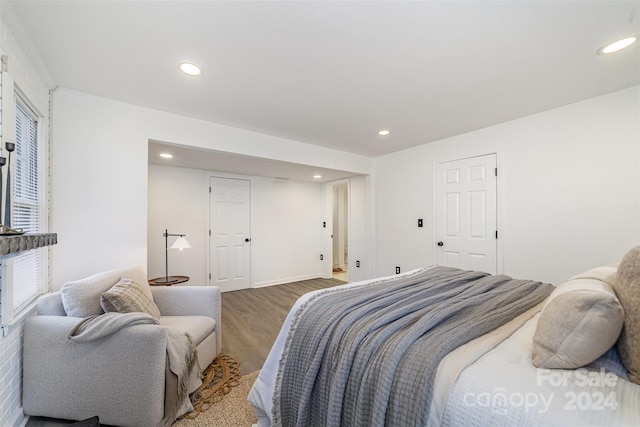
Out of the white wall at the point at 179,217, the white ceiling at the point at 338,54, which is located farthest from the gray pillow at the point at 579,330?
the white wall at the point at 179,217

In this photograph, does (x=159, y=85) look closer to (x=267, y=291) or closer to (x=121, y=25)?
(x=121, y=25)

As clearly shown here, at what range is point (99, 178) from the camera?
2.29 meters

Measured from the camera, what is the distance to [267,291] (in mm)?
4707

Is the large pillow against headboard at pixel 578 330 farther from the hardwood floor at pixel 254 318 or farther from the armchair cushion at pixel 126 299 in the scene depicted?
the armchair cushion at pixel 126 299

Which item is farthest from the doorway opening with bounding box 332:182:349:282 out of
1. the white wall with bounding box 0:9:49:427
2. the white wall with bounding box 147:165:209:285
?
the white wall with bounding box 0:9:49:427

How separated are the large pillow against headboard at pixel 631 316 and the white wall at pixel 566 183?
2024mm

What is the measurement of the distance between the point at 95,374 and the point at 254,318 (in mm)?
1910

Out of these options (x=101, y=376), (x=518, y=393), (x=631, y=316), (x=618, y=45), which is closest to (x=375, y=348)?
(x=518, y=393)

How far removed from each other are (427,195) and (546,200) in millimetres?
1301

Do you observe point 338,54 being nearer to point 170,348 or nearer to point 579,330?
point 579,330

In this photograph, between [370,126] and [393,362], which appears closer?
[393,362]

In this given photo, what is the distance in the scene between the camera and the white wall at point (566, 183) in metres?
2.29

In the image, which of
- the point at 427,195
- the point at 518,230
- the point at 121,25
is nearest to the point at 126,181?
the point at 121,25

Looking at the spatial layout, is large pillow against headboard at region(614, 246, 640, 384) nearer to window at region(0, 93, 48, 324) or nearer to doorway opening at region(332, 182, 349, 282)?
window at region(0, 93, 48, 324)
